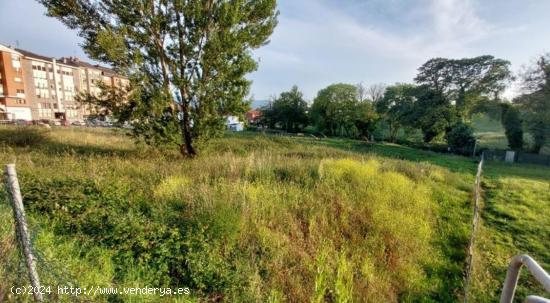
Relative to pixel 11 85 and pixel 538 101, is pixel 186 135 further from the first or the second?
pixel 11 85

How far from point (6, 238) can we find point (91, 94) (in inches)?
223

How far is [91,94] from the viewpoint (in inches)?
284

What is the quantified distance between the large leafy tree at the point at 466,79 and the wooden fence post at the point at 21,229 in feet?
121

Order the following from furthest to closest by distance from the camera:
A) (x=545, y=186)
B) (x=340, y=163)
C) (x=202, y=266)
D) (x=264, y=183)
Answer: (x=545, y=186)
(x=340, y=163)
(x=264, y=183)
(x=202, y=266)

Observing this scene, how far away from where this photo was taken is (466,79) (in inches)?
1141

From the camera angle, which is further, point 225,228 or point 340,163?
point 340,163

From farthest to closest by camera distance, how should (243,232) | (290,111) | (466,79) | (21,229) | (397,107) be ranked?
1. (290,111)
2. (397,107)
3. (466,79)
4. (243,232)
5. (21,229)

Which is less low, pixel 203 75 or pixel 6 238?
pixel 203 75

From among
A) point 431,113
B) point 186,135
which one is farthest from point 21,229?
point 431,113

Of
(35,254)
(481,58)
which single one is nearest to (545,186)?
(35,254)

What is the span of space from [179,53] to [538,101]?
2985 centimetres

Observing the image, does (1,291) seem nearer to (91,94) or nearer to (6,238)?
(6,238)

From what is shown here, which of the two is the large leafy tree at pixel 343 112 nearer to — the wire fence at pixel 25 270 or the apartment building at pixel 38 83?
the apartment building at pixel 38 83

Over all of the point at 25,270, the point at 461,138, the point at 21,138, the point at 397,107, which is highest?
the point at 397,107
